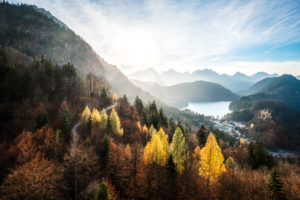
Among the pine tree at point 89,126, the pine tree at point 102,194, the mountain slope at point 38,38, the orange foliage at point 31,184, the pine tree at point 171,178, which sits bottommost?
the pine tree at point 171,178

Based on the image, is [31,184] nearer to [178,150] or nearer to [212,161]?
[178,150]

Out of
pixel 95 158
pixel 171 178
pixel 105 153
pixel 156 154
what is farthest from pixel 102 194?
pixel 105 153

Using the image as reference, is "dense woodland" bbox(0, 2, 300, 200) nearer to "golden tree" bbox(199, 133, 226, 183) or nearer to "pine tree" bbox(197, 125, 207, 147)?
"golden tree" bbox(199, 133, 226, 183)

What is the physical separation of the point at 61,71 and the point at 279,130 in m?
229

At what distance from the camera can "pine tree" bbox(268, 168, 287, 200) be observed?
53.0 ft

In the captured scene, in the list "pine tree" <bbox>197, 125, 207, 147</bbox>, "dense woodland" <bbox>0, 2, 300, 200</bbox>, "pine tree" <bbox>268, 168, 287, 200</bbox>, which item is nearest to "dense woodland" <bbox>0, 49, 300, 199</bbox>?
"pine tree" <bbox>268, 168, 287, 200</bbox>

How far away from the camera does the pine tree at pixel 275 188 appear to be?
1616cm

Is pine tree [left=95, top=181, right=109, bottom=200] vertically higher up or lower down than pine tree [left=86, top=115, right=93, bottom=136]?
lower down

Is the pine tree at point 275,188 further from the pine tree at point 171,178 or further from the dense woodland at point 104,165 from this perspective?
the pine tree at point 171,178

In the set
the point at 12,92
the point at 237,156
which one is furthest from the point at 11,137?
the point at 237,156

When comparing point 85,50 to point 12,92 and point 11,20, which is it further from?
point 12,92

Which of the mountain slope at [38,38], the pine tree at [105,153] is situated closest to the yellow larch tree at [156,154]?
→ the pine tree at [105,153]

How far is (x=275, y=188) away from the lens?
16.4 meters

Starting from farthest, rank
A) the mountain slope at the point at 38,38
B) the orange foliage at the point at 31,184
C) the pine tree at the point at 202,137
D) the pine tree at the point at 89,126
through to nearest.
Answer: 1. the mountain slope at the point at 38,38
2. the pine tree at the point at 202,137
3. the pine tree at the point at 89,126
4. the orange foliage at the point at 31,184
